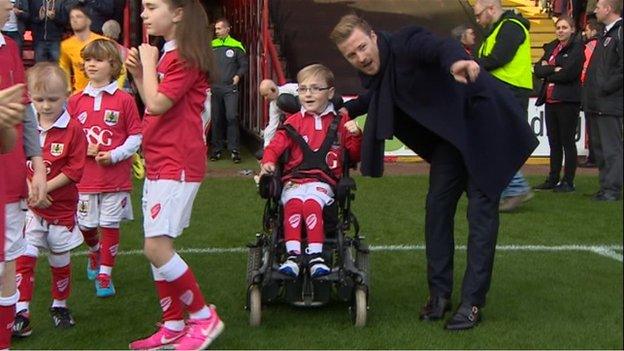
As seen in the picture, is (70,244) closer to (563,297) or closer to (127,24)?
(563,297)

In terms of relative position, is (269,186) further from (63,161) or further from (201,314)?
(63,161)

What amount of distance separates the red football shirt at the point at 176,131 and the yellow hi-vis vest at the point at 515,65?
500cm

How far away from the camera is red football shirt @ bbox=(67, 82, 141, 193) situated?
6.37m

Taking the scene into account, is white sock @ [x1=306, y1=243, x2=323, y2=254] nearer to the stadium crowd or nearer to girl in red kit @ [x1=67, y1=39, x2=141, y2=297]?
the stadium crowd

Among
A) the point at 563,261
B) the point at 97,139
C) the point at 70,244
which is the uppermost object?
the point at 97,139

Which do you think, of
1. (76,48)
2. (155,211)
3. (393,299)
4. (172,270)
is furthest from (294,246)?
(76,48)

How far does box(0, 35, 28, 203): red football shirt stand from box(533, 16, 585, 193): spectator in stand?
7555 mm

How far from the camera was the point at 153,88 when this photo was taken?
16.0 ft

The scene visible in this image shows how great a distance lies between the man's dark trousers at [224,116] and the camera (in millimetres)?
14102

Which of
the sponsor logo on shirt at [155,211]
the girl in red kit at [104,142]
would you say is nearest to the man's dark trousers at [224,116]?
the girl in red kit at [104,142]

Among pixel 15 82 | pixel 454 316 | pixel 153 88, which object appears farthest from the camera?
pixel 454 316

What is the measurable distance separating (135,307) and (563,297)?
2.64m

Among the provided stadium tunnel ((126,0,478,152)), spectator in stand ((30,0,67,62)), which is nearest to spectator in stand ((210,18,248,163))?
stadium tunnel ((126,0,478,152))

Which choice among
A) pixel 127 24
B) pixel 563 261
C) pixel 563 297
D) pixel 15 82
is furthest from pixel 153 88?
pixel 127 24
